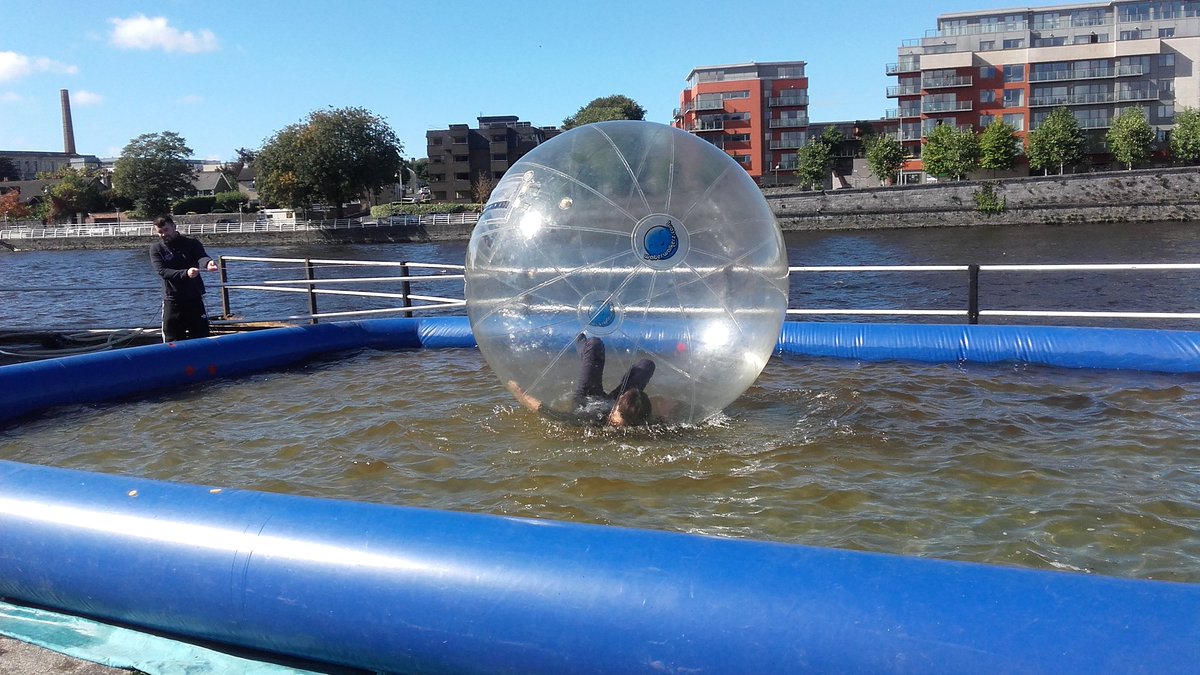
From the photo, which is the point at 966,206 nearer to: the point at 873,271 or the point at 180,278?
the point at 873,271

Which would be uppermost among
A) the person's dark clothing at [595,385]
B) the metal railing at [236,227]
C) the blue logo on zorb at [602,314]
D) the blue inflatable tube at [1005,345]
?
the metal railing at [236,227]

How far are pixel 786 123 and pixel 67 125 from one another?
148 m

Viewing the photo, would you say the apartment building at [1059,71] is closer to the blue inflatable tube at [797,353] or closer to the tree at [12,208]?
the blue inflatable tube at [797,353]

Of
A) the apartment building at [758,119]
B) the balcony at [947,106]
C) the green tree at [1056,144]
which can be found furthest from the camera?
the apartment building at [758,119]

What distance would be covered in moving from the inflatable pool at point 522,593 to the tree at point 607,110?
330ft

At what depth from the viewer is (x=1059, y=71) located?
3078 inches

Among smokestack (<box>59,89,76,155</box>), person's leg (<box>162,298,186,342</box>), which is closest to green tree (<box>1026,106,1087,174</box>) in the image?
person's leg (<box>162,298,186,342</box>)

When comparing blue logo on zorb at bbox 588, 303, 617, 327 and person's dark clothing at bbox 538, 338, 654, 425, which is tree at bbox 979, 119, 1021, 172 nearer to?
person's dark clothing at bbox 538, 338, 654, 425

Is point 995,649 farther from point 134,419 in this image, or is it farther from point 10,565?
point 134,419

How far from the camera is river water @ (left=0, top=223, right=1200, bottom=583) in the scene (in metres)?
4.76

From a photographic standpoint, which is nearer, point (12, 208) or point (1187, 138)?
point (1187, 138)

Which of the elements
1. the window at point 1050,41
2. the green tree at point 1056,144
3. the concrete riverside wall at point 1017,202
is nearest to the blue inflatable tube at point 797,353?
the concrete riverside wall at point 1017,202

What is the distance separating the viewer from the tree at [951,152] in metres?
71.6

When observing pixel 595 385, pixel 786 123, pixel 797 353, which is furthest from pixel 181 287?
pixel 786 123
